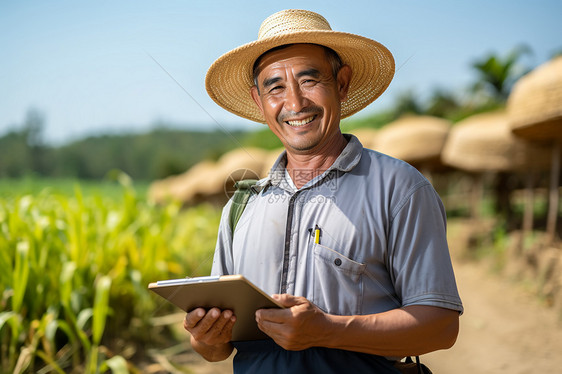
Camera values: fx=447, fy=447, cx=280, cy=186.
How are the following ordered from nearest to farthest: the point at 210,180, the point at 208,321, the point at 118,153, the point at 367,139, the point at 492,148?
the point at 208,321 < the point at 492,148 < the point at 367,139 < the point at 210,180 < the point at 118,153

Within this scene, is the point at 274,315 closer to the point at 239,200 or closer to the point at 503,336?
the point at 239,200

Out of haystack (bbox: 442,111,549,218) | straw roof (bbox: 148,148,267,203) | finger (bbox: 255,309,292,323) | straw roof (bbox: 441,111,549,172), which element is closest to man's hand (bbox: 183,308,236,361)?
finger (bbox: 255,309,292,323)

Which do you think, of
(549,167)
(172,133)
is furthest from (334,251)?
(172,133)

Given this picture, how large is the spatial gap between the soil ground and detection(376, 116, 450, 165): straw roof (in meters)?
3.57

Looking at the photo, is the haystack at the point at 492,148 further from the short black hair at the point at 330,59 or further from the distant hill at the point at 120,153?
the distant hill at the point at 120,153

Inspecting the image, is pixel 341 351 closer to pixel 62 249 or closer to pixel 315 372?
pixel 315 372

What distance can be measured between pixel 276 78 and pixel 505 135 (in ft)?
19.8

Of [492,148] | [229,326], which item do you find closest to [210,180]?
[492,148]

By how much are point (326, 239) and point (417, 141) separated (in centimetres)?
818

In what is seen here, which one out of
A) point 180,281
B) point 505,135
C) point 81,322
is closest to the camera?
point 180,281

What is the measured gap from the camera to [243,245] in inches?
53.2

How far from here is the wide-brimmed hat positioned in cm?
133

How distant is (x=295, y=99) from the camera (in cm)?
133

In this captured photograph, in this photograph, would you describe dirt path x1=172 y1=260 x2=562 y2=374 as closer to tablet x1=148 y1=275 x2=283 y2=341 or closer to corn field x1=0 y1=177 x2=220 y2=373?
corn field x1=0 y1=177 x2=220 y2=373
